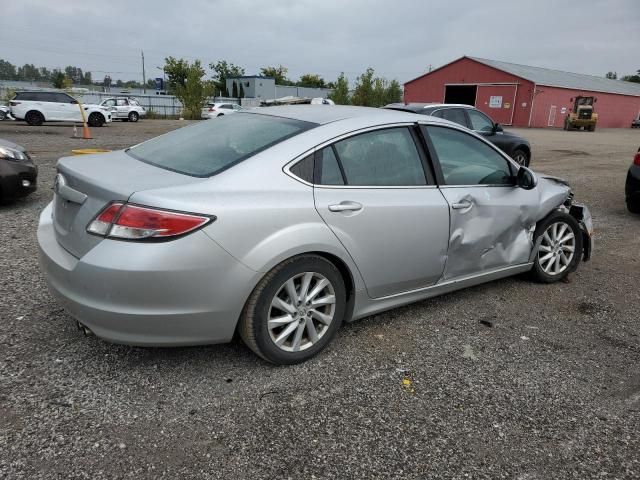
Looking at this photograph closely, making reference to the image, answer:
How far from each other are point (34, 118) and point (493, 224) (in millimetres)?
23871

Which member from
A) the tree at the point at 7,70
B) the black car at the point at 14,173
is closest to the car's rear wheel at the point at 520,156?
the black car at the point at 14,173

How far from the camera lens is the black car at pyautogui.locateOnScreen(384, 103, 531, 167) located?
9.29 m

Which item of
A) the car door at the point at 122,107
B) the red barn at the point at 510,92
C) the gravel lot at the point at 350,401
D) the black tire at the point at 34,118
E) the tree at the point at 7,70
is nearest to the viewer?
the gravel lot at the point at 350,401

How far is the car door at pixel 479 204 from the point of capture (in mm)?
3613

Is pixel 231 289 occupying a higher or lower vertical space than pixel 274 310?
higher

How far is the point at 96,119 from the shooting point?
81.1ft

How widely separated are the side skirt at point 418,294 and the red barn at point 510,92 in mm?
39340

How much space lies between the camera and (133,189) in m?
2.56

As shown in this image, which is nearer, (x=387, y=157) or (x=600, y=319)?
A: (x=387, y=157)

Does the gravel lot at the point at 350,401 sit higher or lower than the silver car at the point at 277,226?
lower

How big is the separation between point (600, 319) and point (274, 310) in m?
2.71

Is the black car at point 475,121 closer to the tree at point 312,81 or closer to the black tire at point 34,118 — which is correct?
the black tire at point 34,118

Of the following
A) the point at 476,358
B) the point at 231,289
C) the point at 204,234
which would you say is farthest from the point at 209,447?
the point at 476,358

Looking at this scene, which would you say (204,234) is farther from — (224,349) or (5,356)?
(5,356)
